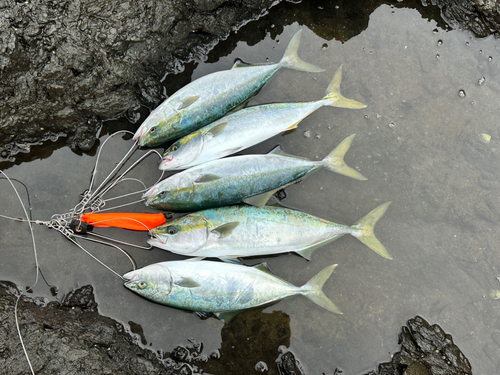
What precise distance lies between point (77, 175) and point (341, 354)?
3.40 meters

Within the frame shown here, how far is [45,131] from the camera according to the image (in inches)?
153

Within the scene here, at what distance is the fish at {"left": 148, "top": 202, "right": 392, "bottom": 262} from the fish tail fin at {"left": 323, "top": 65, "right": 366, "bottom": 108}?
1139 mm

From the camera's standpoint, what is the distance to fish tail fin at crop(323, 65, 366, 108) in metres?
3.95

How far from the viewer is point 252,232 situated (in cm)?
363

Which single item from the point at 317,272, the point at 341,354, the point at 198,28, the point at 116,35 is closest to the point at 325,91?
the point at 198,28

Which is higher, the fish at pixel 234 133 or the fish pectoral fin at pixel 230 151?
the fish at pixel 234 133

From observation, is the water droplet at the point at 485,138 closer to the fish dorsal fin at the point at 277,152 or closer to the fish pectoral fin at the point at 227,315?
the fish dorsal fin at the point at 277,152

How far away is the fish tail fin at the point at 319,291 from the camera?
3.75m

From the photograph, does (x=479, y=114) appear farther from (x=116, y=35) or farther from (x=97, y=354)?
(x=97, y=354)

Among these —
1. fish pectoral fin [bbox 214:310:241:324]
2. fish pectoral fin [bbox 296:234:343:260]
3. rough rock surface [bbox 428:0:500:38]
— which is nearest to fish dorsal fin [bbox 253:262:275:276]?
fish pectoral fin [bbox 296:234:343:260]

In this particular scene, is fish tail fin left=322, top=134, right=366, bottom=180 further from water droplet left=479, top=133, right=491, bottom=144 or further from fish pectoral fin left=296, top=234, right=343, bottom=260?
water droplet left=479, top=133, right=491, bottom=144

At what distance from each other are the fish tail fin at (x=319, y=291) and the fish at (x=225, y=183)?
95cm

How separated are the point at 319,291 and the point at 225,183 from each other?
4.77ft

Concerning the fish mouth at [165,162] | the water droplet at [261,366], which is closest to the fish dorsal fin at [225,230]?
the fish mouth at [165,162]
